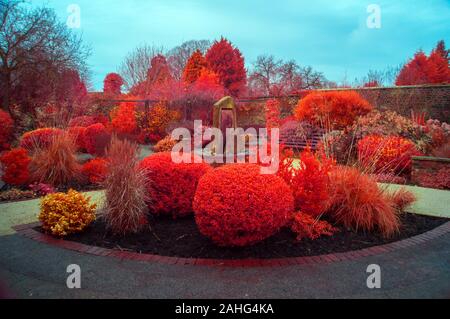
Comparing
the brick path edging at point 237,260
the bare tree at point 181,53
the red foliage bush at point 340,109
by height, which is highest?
the bare tree at point 181,53

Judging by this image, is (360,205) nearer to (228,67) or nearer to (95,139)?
(95,139)

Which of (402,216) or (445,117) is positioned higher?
(445,117)

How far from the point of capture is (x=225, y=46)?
2916cm

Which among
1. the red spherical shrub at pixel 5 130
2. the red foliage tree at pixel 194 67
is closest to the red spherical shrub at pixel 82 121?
the red spherical shrub at pixel 5 130

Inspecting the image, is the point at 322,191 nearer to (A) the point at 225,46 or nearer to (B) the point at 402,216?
(B) the point at 402,216

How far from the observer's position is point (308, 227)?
4.10 m

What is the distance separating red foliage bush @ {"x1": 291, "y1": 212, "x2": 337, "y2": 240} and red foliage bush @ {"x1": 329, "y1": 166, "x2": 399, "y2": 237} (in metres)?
0.38

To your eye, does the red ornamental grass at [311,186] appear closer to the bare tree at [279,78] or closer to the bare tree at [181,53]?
the bare tree at [279,78]

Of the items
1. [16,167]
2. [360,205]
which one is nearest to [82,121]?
[16,167]

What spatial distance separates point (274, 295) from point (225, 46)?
93.6 ft

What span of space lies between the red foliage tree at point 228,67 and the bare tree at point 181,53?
17.4 feet

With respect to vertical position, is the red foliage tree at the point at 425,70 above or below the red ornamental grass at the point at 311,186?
above

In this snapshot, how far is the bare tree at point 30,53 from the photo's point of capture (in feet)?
46.1
